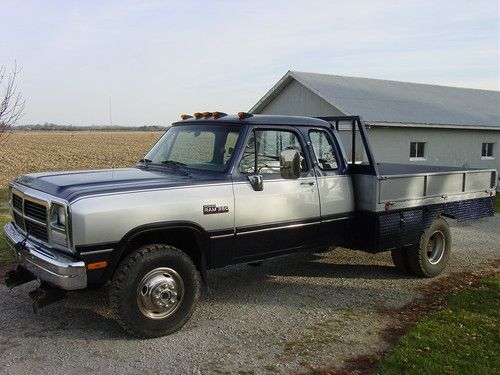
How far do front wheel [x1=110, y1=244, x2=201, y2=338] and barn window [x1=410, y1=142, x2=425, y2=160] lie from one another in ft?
48.9

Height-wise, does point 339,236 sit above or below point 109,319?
above

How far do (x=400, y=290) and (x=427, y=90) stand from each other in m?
18.9

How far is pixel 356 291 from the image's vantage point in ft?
20.7

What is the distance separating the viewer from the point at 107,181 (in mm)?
4793

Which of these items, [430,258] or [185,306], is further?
[430,258]

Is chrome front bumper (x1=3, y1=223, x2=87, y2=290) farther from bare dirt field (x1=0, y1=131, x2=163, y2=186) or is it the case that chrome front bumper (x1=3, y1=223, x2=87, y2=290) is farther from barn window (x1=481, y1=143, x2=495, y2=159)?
barn window (x1=481, y1=143, x2=495, y2=159)

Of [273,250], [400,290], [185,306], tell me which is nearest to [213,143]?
[273,250]

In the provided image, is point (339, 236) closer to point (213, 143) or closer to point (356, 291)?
point (356, 291)

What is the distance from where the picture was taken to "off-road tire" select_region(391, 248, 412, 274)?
6.86 metres

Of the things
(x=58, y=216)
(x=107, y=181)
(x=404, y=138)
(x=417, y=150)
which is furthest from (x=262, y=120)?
(x=417, y=150)

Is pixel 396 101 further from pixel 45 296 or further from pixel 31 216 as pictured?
pixel 45 296

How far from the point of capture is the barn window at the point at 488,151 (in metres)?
21.3

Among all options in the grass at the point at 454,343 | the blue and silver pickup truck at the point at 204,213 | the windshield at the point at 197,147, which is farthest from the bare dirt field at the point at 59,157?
the grass at the point at 454,343

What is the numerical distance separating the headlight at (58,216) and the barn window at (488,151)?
20.4m
